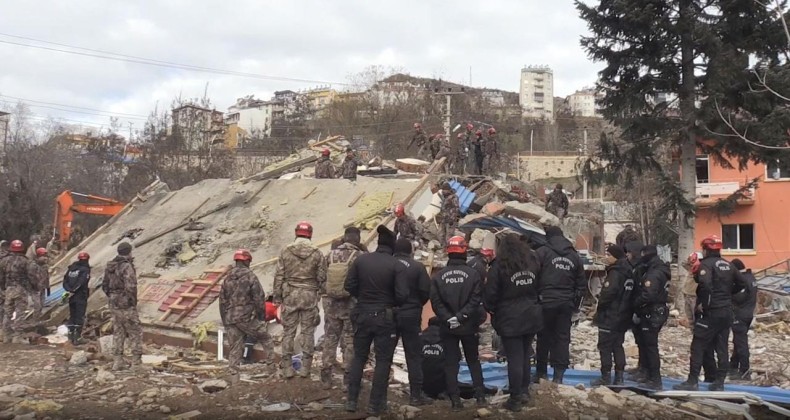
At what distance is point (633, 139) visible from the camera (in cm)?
1775

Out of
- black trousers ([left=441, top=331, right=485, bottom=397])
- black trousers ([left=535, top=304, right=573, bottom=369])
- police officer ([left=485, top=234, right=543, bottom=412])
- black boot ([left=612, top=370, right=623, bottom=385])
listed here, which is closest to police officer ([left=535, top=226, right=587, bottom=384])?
black trousers ([left=535, top=304, right=573, bottom=369])

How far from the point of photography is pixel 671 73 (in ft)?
56.7

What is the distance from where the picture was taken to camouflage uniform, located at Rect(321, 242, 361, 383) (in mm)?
7781

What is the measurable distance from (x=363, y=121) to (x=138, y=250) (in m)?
35.2

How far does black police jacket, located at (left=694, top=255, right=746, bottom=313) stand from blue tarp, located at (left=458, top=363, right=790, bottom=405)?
37.5 inches

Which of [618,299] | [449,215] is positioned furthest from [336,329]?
[449,215]

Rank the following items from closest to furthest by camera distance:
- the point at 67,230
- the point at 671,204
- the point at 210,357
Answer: the point at 210,357 < the point at 671,204 < the point at 67,230

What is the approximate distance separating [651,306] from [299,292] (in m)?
4.35

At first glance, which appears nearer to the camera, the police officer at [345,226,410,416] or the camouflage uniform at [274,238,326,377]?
the police officer at [345,226,410,416]

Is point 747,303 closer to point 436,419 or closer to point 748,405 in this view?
point 748,405

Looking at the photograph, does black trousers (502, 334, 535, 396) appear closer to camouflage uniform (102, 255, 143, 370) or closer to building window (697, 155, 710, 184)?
camouflage uniform (102, 255, 143, 370)

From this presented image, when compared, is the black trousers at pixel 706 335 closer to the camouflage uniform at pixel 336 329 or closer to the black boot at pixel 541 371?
the black boot at pixel 541 371

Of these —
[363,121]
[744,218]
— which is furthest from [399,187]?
[363,121]

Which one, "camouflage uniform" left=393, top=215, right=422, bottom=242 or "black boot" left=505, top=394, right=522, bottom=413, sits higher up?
"camouflage uniform" left=393, top=215, right=422, bottom=242
